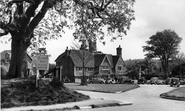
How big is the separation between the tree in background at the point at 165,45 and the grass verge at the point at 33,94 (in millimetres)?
72999

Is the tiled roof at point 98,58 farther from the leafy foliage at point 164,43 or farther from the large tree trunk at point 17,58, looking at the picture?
the large tree trunk at point 17,58

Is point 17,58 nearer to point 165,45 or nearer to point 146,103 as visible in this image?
point 146,103

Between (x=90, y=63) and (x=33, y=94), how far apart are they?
222 ft

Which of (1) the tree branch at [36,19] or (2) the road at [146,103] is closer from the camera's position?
(2) the road at [146,103]

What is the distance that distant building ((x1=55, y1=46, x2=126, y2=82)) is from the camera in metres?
77.4

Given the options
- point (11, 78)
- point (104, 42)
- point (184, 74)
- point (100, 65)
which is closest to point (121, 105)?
point (104, 42)

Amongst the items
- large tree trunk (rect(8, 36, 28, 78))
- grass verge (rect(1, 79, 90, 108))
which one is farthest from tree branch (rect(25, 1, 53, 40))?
grass verge (rect(1, 79, 90, 108))

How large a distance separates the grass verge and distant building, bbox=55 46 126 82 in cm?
4737

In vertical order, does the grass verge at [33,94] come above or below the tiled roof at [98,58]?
below

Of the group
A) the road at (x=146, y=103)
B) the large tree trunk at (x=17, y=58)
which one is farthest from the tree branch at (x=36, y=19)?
the road at (x=146, y=103)

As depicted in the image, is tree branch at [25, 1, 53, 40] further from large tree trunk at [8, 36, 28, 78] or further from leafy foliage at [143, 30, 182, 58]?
leafy foliage at [143, 30, 182, 58]

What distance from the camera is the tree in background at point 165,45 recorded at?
291 feet

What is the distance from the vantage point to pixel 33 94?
56.2ft

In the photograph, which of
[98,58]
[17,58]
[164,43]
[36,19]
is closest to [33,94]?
[17,58]
